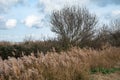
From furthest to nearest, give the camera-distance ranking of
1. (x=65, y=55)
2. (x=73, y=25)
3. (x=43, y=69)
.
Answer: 1. (x=73, y=25)
2. (x=65, y=55)
3. (x=43, y=69)

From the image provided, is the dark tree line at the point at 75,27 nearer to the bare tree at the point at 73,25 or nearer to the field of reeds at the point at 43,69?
the bare tree at the point at 73,25

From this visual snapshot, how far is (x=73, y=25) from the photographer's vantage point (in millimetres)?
32938

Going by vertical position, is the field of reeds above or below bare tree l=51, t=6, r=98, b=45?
below

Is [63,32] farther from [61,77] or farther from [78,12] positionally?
[61,77]

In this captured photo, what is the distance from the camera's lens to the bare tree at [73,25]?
107 ft

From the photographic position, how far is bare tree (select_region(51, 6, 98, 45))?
1287 inches

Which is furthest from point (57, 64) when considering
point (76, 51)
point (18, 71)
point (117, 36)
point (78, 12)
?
point (117, 36)

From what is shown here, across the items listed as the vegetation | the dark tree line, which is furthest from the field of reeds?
the dark tree line

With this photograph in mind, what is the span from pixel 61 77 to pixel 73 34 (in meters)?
20.1

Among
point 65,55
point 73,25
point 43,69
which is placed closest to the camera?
point 43,69

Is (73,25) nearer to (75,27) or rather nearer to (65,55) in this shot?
(75,27)

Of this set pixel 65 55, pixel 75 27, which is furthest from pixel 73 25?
pixel 65 55

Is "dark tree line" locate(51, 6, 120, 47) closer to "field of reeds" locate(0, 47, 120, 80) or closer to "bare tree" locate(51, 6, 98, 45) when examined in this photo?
"bare tree" locate(51, 6, 98, 45)

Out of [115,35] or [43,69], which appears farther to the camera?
[115,35]
